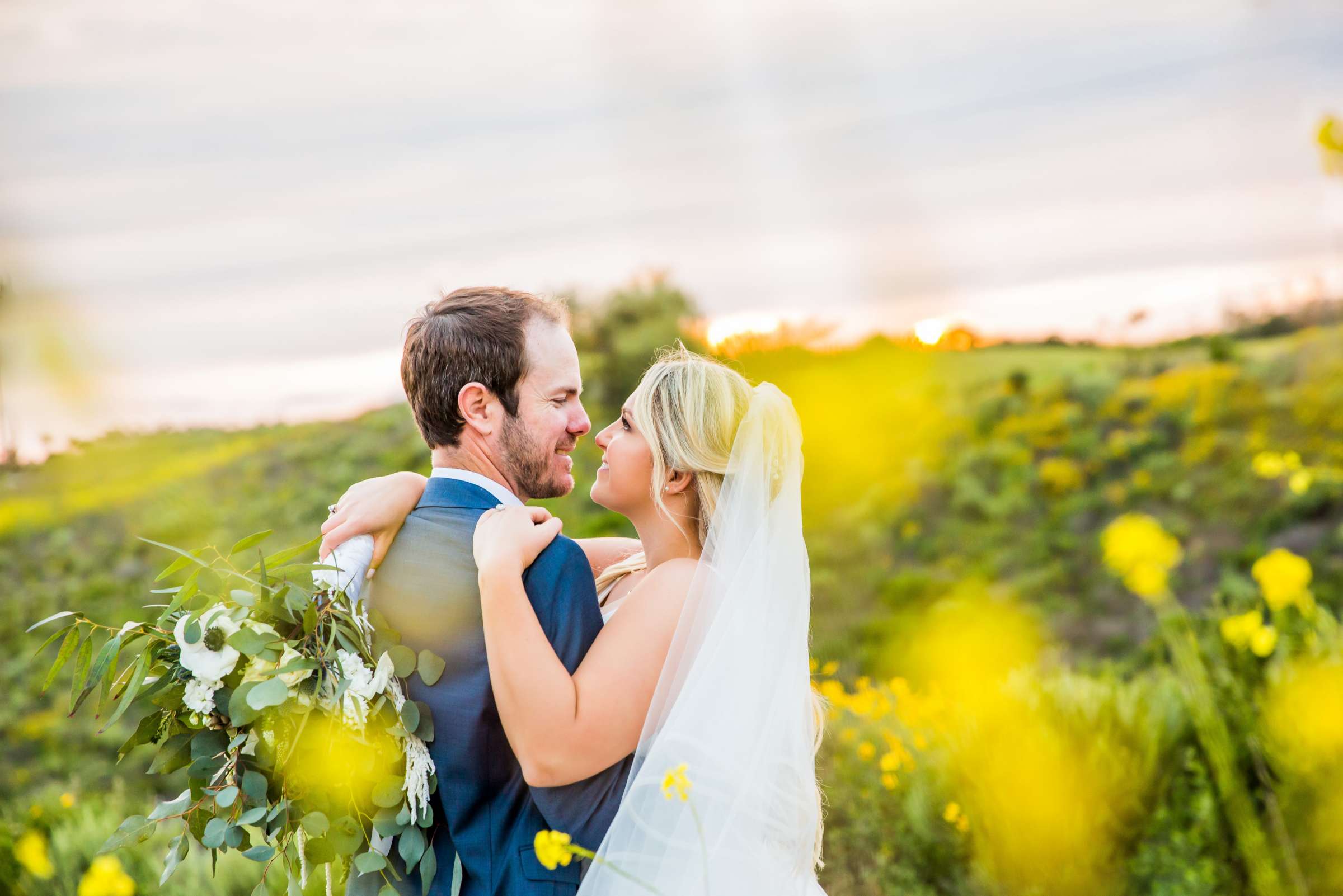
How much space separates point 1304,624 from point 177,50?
9641 mm

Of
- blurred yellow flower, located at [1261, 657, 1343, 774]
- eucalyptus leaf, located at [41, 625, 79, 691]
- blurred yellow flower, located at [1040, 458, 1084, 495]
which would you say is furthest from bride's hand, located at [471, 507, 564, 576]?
blurred yellow flower, located at [1040, 458, 1084, 495]

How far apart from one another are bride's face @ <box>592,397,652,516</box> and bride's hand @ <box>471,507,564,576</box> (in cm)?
41

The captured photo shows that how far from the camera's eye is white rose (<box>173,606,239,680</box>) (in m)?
1.82

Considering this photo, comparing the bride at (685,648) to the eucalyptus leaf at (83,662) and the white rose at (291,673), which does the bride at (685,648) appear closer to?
the white rose at (291,673)

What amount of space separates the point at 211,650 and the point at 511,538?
61 centimetres

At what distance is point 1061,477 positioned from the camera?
945 cm

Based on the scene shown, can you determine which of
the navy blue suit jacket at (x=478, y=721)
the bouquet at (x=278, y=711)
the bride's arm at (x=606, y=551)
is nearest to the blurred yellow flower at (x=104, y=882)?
the bouquet at (x=278, y=711)

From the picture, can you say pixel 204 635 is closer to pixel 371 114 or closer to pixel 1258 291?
pixel 371 114

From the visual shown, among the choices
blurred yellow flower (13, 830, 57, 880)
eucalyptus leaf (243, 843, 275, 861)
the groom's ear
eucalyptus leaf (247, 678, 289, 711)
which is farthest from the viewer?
blurred yellow flower (13, 830, 57, 880)

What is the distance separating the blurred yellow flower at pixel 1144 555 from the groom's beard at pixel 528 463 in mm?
1278

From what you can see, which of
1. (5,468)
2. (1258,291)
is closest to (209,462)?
(5,468)

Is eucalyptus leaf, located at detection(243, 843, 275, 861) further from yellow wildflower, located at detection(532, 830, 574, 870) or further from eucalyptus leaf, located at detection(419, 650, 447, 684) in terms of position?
yellow wildflower, located at detection(532, 830, 574, 870)

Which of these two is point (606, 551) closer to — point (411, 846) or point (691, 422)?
point (691, 422)

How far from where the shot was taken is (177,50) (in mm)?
8727
